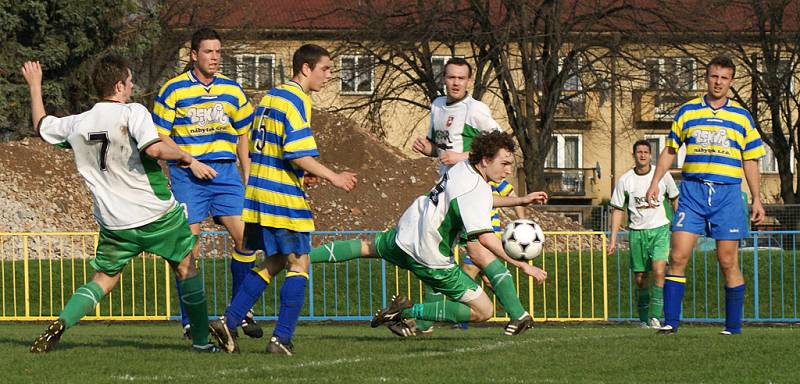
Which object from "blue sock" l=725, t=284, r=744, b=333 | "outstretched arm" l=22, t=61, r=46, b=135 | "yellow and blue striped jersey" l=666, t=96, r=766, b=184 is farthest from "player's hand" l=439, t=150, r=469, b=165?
"outstretched arm" l=22, t=61, r=46, b=135

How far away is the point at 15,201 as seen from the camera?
2808 centimetres

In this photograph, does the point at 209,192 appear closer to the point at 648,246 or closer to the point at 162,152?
the point at 162,152

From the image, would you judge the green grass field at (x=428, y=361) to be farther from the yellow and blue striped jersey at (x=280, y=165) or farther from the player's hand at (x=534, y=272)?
the yellow and blue striped jersey at (x=280, y=165)

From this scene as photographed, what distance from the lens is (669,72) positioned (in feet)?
120

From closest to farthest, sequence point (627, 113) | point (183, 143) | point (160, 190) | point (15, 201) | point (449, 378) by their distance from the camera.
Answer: point (449, 378)
point (160, 190)
point (183, 143)
point (15, 201)
point (627, 113)

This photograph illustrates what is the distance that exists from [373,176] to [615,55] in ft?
30.5

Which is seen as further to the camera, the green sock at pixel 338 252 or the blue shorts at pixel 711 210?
the blue shorts at pixel 711 210

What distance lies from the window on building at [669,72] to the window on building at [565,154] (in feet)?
70.7

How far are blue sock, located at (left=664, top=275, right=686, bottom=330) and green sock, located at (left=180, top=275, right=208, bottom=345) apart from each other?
13.9 ft

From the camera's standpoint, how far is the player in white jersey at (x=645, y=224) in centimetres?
1504

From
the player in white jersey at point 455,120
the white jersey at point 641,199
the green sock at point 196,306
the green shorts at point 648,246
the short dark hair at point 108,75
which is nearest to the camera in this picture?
the short dark hair at point 108,75

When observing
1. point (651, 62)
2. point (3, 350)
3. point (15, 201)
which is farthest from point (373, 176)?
point (3, 350)

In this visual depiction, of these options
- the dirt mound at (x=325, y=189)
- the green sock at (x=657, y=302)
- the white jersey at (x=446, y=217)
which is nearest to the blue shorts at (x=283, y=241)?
the white jersey at (x=446, y=217)

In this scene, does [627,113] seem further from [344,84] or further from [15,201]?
[15,201]
